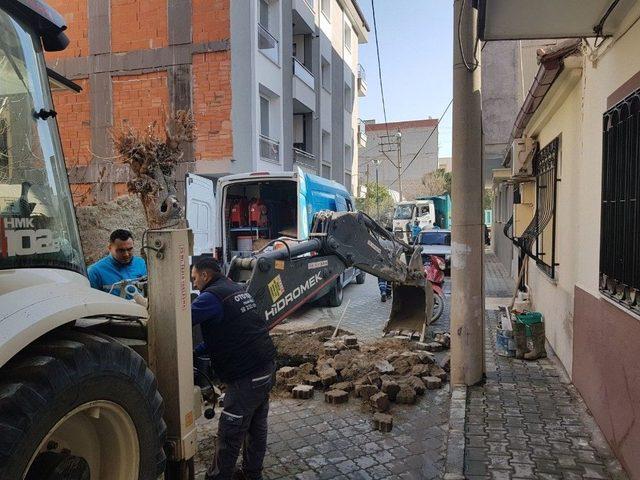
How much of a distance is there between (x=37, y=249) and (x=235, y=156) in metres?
11.7

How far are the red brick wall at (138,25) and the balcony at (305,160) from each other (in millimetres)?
6046

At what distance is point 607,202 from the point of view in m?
4.15

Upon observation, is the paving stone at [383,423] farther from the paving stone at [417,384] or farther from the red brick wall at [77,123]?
the red brick wall at [77,123]

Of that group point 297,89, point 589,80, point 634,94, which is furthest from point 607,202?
point 297,89

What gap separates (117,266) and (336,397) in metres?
2.66

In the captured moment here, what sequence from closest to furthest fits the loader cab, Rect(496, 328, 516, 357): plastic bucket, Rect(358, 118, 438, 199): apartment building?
the loader cab < Rect(496, 328, 516, 357): plastic bucket < Rect(358, 118, 438, 199): apartment building

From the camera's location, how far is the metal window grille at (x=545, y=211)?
22.4ft

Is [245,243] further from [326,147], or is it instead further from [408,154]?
[408,154]

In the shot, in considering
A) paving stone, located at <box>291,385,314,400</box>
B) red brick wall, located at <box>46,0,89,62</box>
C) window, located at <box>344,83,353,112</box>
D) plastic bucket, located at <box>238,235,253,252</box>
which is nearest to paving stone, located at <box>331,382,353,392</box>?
paving stone, located at <box>291,385,314,400</box>

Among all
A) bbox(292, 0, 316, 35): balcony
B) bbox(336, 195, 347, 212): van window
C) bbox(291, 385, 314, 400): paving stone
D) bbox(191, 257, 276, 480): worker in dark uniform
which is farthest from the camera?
bbox(292, 0, 316, 35): balcony

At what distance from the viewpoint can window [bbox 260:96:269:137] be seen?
51.4ft

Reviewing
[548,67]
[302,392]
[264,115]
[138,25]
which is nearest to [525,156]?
[548,67]

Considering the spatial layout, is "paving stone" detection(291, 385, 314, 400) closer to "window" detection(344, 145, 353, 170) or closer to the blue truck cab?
the blue truck cab

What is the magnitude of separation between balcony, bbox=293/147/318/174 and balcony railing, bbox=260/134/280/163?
2.14 meters
